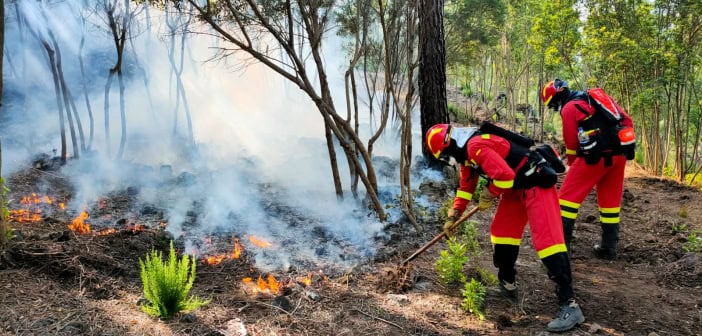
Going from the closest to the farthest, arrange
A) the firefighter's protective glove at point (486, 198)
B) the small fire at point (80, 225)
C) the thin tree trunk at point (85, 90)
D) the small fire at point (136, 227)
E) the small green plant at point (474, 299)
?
the small green plant at point (474, 299), the firefighter's protective glove at point (486, 198), the small fire at point (80, 225), the small fire at point (136, 227), the thin tree trunk at point (85, 90)

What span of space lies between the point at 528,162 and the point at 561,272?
0.84 m

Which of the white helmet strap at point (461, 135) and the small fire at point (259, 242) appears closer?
the white helmet strap at point (461, 135)

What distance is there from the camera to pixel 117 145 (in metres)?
12.2

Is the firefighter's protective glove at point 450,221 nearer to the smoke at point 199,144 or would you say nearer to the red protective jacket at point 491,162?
the red protective jacket at point 491,162

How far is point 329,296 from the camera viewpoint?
387cm

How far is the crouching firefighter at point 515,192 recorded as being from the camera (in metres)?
3.31

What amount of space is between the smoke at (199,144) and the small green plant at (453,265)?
1001mm

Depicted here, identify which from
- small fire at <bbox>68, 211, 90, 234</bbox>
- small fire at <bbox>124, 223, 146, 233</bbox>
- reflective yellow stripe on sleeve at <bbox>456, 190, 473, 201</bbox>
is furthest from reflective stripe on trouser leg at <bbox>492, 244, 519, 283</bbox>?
small fire at <bbox>68, 211, 90, 234</bbox>

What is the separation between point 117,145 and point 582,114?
11606 mm

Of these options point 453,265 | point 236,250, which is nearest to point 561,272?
point 453,265

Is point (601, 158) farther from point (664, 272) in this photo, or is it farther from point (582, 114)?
point (664, 272)

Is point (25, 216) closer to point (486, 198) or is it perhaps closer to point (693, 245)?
point (486, 198)

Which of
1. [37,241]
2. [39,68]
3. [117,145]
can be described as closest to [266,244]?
[37,241]

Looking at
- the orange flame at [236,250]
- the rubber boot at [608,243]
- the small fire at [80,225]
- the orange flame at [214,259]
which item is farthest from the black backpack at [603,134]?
the small fire at [80,225]
